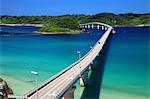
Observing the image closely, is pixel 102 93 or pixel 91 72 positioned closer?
pixel 102 93

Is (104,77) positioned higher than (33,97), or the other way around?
(33,97)

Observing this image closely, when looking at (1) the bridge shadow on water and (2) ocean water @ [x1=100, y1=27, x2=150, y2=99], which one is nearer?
(1) the bridge shadow on water

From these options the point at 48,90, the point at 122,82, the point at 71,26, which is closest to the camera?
the point at 48,90

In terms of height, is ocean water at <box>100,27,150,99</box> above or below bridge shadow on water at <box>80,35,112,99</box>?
below

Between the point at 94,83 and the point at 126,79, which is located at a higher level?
the point at 94,83

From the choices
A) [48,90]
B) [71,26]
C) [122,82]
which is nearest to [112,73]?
[122,82]

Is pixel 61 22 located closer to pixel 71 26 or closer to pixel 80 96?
pixel 71 26

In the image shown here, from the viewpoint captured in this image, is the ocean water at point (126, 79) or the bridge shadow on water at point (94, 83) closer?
the bridge shadow on water at point (94, 83)

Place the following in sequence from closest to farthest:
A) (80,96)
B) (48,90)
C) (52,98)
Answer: (52,98)
(48,90)
(80,96)

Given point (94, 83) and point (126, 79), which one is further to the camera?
point (126, 79)

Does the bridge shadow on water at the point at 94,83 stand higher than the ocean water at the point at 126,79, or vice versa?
the bridge shadow on water at the point at 94,83
